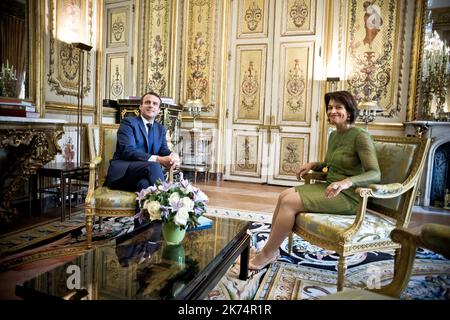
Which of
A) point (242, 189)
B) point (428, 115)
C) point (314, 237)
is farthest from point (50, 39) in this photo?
point (428, 115)

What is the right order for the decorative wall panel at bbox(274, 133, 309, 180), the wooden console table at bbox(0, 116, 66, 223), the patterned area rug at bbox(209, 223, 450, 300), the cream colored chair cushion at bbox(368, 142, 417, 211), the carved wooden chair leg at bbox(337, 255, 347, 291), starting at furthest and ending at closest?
the decorative wall panel at bbox(274, 133, 309, 180)
the wooden console table at bbox(0, 116, 66, 223)
the cream colored chair cushion at bbox(368, 142, 417, 211)
the patterned area rug at bbox(209, 223, 450, 300)
the carved wooden chair leg at bbox(337, 255, 347, 291)

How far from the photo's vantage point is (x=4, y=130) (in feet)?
8.75

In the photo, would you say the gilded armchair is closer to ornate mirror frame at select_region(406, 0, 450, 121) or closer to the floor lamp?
ornate mirror frame at select_region(406, 0, 450, 121)

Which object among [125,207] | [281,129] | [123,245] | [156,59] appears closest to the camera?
[123,245]

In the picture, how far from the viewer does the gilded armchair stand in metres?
1.75

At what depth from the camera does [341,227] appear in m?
1.77

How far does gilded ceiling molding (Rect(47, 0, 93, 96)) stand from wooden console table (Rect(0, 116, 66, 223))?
→ 0.90m

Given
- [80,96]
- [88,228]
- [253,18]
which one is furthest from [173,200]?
[253,18]

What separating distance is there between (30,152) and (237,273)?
215 cm

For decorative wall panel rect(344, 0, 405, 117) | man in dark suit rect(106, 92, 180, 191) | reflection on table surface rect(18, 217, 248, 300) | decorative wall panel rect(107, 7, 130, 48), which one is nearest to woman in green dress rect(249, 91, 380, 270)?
reflection on table surface rect(18, 217, 248, 300)

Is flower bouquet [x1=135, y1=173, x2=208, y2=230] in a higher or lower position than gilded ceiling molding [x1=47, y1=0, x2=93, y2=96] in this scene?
lower

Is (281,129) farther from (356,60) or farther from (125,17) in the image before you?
(125,17)

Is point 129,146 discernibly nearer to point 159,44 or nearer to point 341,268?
point 341,268

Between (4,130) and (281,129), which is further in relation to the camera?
(281,129)
